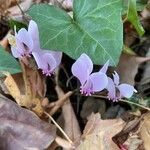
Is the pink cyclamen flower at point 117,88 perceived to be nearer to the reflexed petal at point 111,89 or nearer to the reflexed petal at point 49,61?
the reflexed petal at point 111,89

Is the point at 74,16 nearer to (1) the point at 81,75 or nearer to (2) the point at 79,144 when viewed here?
(1) the point at 81,75

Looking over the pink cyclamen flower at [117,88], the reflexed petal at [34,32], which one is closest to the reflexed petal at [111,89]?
the pink cyclamen flower at [117,88]

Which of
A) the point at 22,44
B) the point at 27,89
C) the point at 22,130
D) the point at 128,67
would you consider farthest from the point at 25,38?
the point at 128,67

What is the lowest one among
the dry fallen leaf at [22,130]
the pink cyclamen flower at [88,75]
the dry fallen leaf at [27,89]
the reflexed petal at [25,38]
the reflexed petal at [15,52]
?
the dry fallen leaf at [22,130]

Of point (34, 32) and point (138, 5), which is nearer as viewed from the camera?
point (34, 32)

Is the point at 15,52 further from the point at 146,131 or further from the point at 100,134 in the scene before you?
the point at 146,131

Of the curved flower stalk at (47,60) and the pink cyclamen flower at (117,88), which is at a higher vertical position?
the curved flower stalk at (47,60)

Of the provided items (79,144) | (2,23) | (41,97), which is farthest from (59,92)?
(2,23)

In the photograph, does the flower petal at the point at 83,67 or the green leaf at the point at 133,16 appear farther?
the green leaf at the point at 133,16
